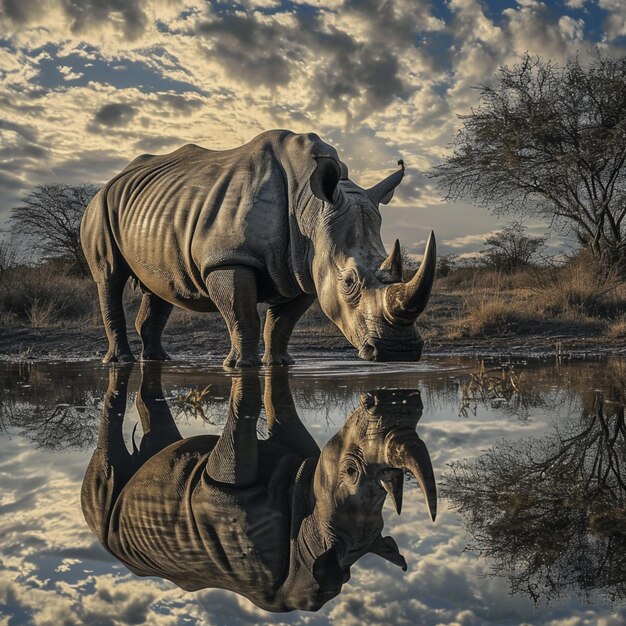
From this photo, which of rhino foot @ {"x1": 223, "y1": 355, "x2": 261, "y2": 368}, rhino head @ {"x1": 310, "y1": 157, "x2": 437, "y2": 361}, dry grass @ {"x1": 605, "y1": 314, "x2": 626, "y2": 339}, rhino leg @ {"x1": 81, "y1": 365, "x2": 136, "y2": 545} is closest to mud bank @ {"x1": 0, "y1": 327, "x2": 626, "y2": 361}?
dry grass @ {"x1": 605, "y1": 314, "x2": 626, "y2": 339}

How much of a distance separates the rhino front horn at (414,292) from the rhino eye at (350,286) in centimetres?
36

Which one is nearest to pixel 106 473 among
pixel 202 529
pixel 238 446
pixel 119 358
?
pixel 238 446

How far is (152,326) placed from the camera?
25.2 feet

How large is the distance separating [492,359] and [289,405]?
129 inches

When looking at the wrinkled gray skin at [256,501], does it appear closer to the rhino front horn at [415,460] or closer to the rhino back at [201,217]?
the rhino front horn at [415,460]

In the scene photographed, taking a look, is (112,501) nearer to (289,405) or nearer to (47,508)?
(47,508)

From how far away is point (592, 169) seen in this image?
668 inches

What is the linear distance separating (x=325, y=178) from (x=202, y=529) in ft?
11.9

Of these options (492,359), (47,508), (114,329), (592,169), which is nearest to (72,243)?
(592,169)

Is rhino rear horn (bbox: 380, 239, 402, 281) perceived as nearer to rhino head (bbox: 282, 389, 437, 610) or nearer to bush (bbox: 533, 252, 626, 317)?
rhino head (bbox: 282, 389, 437, 610)

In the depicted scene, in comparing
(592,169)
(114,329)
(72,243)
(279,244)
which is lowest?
(114,329)

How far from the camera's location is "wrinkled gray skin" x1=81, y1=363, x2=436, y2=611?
66.8 inches

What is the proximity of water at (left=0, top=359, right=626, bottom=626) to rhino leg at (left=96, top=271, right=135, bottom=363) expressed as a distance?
301 cm

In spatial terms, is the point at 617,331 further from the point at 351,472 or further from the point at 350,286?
the point at 351,472
